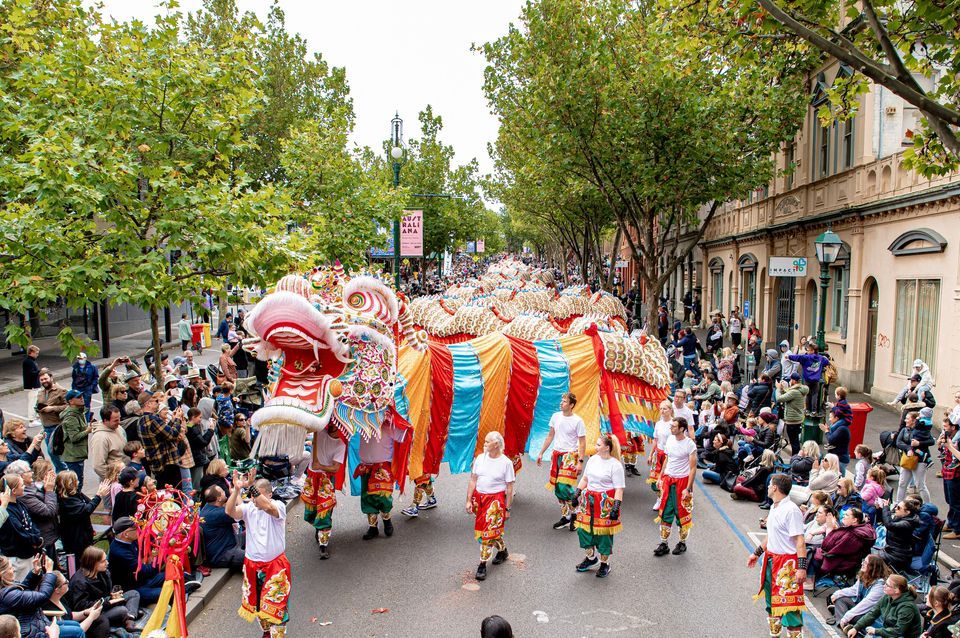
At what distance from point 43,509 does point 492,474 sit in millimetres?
4198

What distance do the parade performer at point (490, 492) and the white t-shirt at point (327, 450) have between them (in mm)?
1584

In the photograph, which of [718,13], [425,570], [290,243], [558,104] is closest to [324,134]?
[558,104]

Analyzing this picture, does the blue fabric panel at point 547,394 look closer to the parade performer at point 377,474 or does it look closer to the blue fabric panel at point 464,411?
the blue fabric panel at point 464,411

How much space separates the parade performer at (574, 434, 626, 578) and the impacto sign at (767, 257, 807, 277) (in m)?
11.3

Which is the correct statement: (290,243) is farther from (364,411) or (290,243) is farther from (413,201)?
(413,201)

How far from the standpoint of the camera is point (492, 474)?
7262 mm

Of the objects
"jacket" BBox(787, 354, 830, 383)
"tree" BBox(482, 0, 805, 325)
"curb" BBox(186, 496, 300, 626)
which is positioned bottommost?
"curb" BBox(186, 496, 300, 626)

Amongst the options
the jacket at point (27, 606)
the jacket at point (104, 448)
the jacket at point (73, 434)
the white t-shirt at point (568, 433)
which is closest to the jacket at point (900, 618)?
the white t-shirt at point (568, 433)

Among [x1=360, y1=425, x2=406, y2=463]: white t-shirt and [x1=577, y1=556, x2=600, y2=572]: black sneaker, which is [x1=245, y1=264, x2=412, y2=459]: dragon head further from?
[x1=577, y1=556, x2=600, y2=572]: black sneaker

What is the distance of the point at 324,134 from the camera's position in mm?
22672

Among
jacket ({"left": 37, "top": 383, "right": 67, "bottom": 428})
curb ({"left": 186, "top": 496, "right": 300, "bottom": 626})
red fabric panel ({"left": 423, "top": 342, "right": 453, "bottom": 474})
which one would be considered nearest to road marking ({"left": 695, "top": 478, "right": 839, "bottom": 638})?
red fabric panel ({"left": 423, "top": 342, "right": 453, "bottom": 474})

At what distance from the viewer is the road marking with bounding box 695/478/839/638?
20.9ft

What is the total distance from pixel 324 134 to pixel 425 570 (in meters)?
18.1

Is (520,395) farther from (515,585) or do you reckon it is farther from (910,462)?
(910,462)
